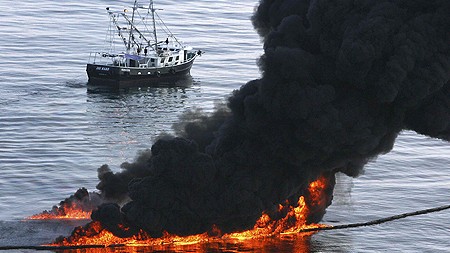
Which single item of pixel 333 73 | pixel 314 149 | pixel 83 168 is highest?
pixel 333 73

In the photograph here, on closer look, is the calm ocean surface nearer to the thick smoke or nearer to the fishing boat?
the fishing boat

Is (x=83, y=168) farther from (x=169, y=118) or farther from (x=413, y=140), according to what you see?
(x=413, y=140)

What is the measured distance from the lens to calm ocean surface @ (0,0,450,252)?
279 ft

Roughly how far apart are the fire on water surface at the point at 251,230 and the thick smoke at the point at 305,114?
169 cm

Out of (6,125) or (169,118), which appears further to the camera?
(169,118)

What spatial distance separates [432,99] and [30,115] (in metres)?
66.6

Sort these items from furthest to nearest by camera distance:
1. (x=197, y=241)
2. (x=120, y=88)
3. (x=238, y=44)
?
(x=238, y=44) < (x=120, y=88) < (x=197, y=241)

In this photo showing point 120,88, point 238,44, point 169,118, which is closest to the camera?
point 169,118

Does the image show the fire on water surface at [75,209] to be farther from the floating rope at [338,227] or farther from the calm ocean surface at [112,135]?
the floating rope at [338,227]

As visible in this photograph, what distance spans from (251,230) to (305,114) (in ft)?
49.0

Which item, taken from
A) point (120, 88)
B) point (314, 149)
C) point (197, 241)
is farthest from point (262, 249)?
point (120, 88)

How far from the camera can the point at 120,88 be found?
461 ft

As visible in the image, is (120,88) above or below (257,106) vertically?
below

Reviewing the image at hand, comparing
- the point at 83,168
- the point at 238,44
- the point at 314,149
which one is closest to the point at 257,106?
the point at 314,149
